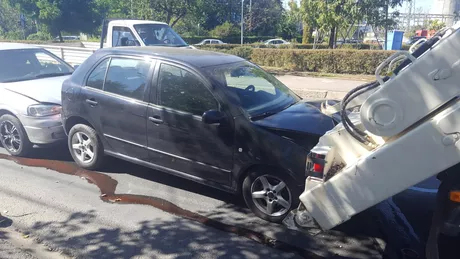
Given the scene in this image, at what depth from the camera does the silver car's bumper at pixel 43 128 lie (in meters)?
6.04

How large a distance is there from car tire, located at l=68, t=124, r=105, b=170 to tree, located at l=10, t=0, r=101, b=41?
31.1m

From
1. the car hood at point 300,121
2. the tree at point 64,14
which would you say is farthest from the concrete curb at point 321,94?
the tree at point 64,14

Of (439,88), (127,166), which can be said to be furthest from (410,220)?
(127,166)

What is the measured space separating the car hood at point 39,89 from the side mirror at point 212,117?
3.11 m

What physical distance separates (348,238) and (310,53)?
15.3 metres

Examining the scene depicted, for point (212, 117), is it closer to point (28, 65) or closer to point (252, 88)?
point (252, 88)

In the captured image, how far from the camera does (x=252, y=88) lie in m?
5.02

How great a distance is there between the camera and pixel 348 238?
4.09 metres

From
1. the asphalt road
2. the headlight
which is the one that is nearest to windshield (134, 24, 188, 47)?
the headlight

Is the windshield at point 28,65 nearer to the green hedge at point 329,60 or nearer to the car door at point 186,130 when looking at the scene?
the car door at point 186,130

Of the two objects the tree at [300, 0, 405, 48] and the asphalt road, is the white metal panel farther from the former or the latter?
the tree at [300, 0, 405, 48]

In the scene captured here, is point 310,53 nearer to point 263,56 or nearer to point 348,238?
point 263,56

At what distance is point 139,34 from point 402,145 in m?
10.1

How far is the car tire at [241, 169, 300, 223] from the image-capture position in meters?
4.16
